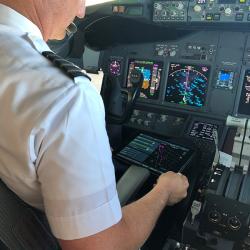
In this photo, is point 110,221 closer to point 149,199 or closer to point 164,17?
point 149,199

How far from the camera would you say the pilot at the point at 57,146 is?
0.69 m

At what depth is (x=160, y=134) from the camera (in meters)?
2.29

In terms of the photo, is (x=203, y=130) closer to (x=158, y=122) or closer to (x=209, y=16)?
(x=158, y=122)

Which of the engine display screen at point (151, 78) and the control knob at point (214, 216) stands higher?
the engine display screen at point (151, 78)

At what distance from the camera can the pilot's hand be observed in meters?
1.16

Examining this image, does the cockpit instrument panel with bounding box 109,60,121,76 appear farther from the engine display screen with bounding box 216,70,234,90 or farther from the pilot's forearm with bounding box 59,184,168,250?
the pilot's forearm with bounding box 59,184,168,250

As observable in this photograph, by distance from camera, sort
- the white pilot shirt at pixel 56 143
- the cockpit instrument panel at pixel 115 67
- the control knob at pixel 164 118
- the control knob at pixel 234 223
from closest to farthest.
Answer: the white pilot shirt at pixel 56 143 < the control knob at pixel 234 223 < the control knob at pixel 164 118 < the cockpit instrument panel at pixel 115 67

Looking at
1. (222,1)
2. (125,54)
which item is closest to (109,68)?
(125,54)

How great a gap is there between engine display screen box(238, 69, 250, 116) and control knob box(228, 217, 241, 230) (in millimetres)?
1237

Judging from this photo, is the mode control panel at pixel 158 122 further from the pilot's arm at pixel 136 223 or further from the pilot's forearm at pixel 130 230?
the pilot's forearm at pixel 130 230

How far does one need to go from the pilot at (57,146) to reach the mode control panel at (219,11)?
4.93 ft

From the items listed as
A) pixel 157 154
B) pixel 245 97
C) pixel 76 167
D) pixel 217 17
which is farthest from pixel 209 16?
pixel 76 167

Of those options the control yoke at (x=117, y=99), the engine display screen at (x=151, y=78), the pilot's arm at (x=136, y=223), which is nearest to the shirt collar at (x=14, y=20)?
the pilot's arm at (x=136, y=223)

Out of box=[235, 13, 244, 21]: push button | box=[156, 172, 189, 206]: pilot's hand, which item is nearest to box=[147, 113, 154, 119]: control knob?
box=[235, 13, 244, 21]: push button
